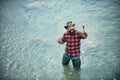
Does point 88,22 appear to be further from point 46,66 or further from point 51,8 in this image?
point 46,66

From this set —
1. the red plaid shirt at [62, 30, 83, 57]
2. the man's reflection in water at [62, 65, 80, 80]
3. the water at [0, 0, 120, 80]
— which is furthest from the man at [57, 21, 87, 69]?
the water at [0, 0, 120, 80]

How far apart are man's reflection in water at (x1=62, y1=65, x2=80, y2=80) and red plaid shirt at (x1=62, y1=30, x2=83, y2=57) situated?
3.00ft

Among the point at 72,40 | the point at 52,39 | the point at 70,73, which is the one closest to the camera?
the point at 72,40

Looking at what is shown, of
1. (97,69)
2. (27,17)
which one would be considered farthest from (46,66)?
(27,17)

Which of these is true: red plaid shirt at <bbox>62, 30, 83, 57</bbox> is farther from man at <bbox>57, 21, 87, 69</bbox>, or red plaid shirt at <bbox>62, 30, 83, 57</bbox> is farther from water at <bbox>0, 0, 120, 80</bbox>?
water at <bbox>0, 0, 120, 80</bbox>

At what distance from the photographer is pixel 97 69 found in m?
5.91

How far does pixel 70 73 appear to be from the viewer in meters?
5.89

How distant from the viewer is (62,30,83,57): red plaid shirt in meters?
4.91

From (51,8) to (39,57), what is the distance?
3.31m

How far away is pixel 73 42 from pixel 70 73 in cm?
134

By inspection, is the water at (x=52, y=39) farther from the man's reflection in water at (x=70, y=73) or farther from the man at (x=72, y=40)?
the man at (x=72, y=40)

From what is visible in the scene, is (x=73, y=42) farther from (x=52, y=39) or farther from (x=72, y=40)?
(x=52, y=39)

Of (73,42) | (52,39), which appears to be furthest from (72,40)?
(52,39)

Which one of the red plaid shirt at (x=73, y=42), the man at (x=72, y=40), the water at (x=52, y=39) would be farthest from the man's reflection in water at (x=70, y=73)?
the red plaid shirt at (x=73, y=42)
